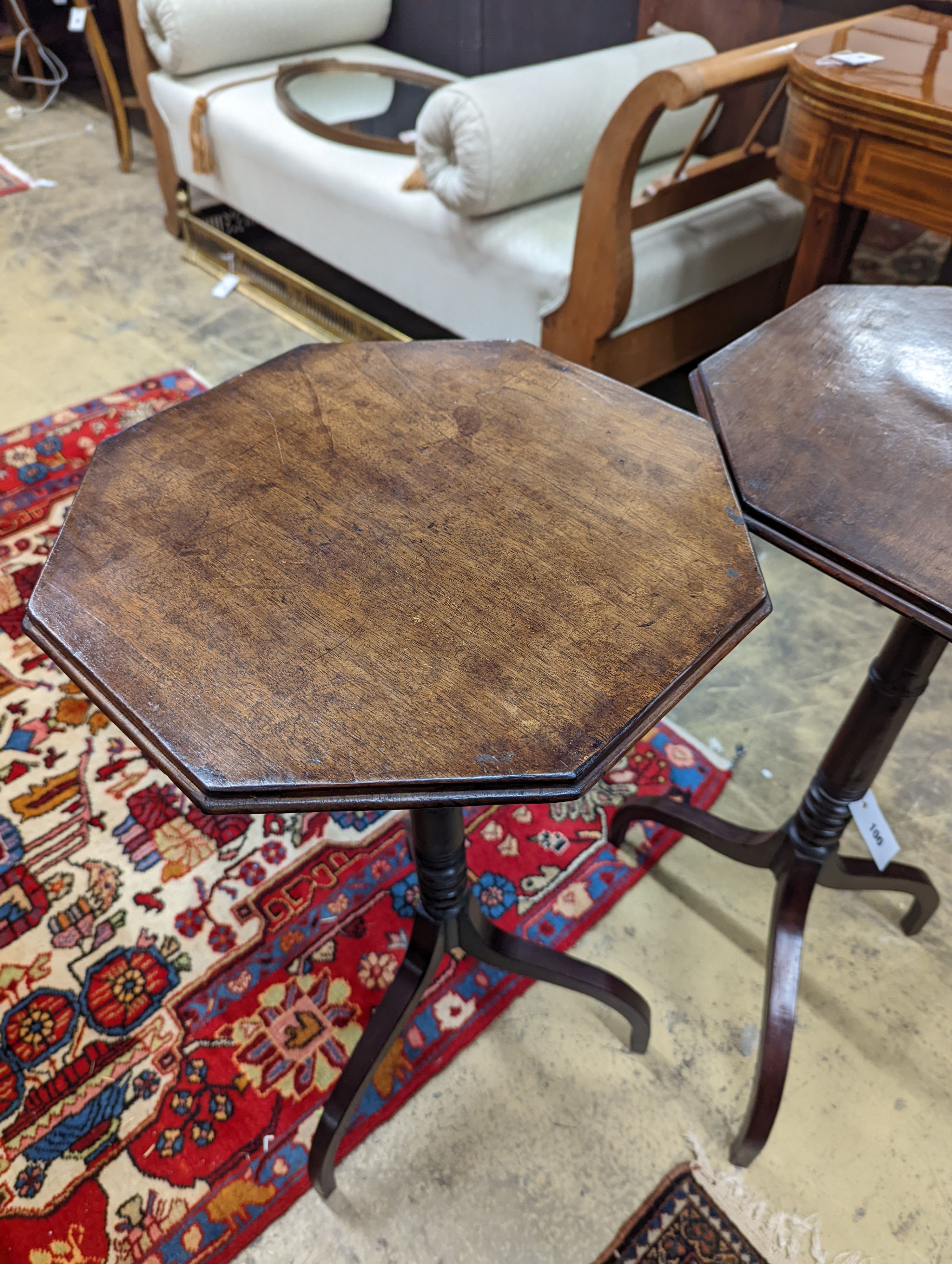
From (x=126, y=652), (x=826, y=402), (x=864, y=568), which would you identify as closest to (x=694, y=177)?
(x=826, y=402)

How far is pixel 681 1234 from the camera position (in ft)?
3.41

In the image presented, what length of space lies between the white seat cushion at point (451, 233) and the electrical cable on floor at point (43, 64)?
2.02 m

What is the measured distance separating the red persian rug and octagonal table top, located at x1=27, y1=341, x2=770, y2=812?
28.3 inches

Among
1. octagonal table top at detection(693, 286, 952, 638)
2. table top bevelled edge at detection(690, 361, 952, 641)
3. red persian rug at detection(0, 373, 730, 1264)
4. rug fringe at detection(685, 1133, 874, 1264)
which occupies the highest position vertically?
octagonal table top at detection(693, 286, 952, 638)

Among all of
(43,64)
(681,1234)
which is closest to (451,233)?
(681,1234)

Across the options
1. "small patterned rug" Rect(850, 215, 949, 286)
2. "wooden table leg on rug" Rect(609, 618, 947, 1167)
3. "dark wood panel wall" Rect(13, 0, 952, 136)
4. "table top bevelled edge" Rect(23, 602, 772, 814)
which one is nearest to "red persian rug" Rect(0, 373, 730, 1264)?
"wooden table leg on rug" Rect(609, 618, 947, 1167)

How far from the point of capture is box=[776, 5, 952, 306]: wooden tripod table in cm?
133

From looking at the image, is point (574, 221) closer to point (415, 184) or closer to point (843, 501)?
point (415, 184)

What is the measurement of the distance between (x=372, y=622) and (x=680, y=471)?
0.36 m

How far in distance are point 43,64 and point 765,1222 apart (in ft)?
16.9

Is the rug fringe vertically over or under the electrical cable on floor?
under

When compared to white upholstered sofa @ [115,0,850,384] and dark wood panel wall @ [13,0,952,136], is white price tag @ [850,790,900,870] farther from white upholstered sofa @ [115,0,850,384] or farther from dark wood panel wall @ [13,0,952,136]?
dark wood panel wall @ [13,0,952,136]

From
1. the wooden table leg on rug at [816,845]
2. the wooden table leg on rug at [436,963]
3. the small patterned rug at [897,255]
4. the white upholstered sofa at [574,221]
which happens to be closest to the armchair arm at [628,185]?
the white upholstered sofa at [574,221]

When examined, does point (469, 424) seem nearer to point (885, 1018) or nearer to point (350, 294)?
point (885, 1018)
